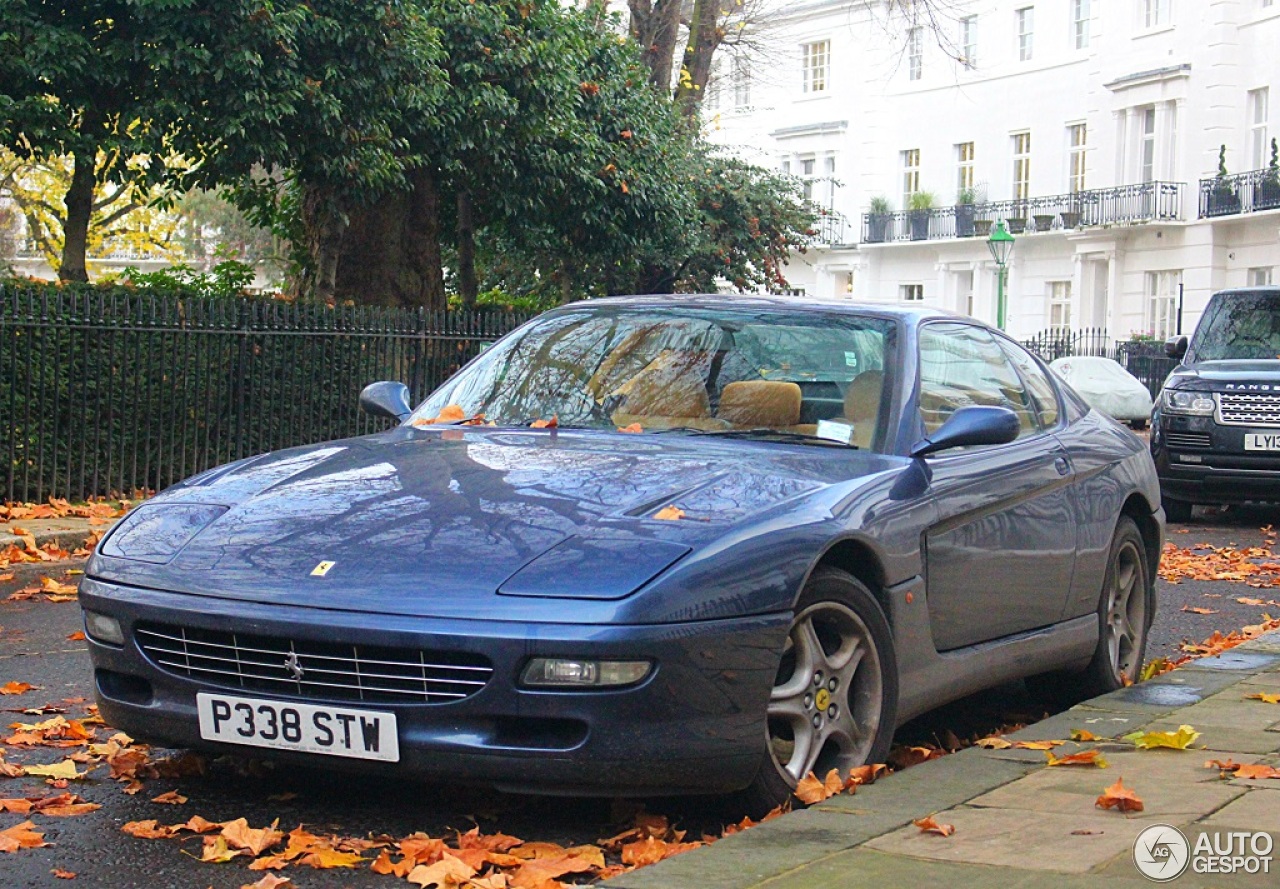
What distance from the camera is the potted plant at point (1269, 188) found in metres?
42.2

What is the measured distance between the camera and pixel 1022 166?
175 ft

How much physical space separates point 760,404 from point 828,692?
122 cm

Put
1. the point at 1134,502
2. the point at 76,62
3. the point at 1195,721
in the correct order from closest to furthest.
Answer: the point at 1195,721, the point at 1134,502, the point at 76,62

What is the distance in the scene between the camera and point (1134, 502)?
7184mm

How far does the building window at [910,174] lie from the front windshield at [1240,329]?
42393mm

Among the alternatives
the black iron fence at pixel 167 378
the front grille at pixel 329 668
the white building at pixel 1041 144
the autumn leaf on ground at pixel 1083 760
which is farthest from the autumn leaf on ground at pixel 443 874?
the white building at pixel 1041 144

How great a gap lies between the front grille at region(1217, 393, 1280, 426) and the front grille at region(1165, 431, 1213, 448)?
7.4 inches

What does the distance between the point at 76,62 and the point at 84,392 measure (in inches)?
121

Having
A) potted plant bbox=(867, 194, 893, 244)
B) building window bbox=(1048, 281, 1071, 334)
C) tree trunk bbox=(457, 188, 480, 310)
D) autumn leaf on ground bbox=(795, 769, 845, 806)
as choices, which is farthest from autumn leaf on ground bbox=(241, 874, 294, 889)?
potted plant bbox=(867, 194, 893, 244)

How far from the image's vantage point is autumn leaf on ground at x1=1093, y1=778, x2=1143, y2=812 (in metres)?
4.43

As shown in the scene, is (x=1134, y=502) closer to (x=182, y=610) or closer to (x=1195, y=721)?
(x=1195, y=721)

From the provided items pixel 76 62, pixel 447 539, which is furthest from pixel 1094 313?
pixel 447 539

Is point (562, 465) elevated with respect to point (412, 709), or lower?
elevated

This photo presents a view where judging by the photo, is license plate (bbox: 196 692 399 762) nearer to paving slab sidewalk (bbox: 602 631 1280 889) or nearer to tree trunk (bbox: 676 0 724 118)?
paving slab sidewalk (bbox: 602 631 1280 889)
